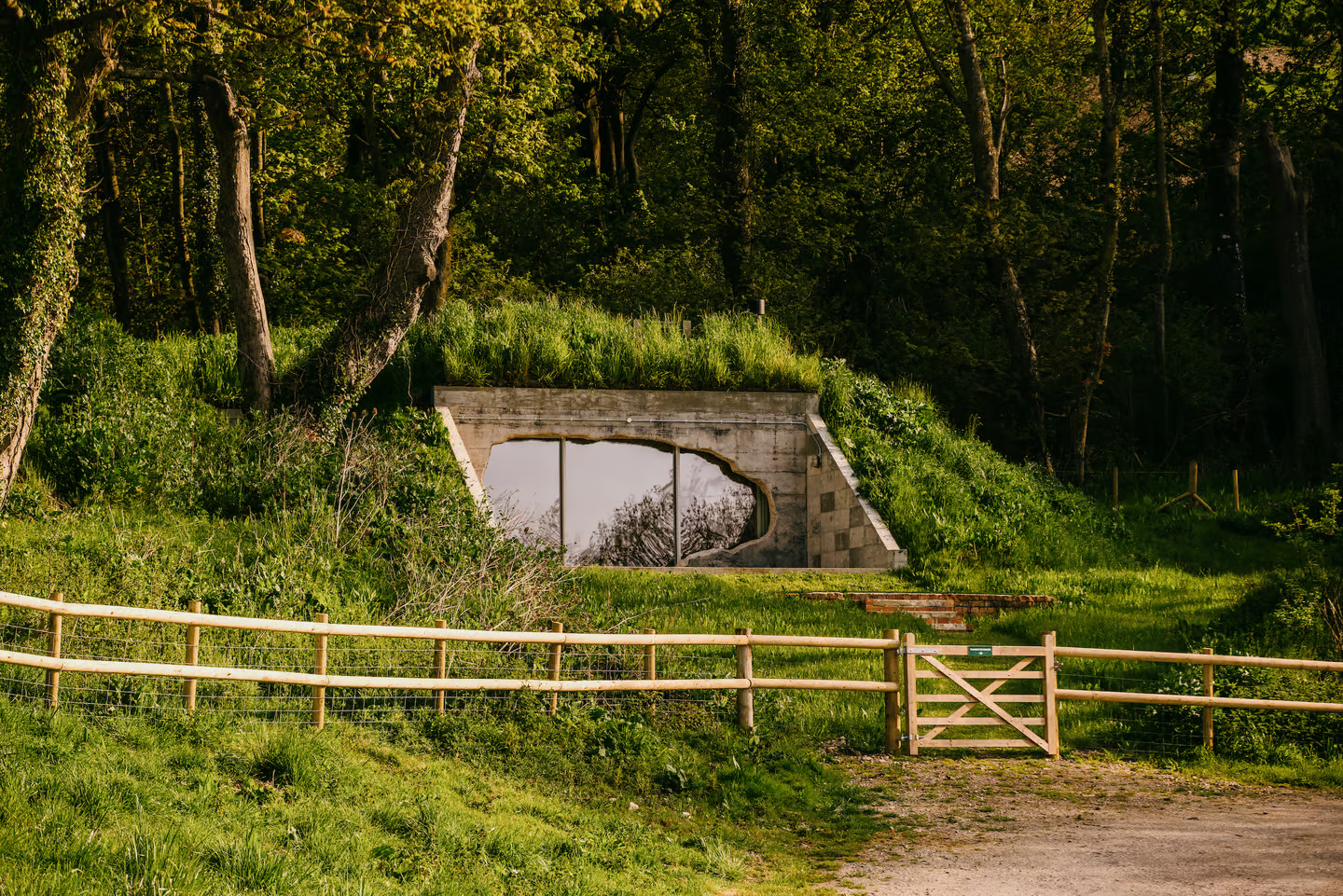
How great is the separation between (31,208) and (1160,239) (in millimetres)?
26030

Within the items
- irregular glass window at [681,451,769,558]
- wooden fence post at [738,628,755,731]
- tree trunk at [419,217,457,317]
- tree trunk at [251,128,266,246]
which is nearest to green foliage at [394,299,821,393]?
irregular glass window at [681,451,769,558]

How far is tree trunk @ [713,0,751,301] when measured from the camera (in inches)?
1265

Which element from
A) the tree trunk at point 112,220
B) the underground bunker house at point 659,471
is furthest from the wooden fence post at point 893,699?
the tree trunk at point 112,220

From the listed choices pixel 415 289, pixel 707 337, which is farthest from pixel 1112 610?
pixel 415 289

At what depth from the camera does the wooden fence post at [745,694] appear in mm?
12570

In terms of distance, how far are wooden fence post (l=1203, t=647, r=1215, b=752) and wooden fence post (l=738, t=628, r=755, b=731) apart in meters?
5.18

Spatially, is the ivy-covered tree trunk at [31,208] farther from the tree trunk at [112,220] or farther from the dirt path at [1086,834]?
the tree trunk at [112,220]

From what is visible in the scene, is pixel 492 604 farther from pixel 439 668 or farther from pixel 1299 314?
pixel 1299 314

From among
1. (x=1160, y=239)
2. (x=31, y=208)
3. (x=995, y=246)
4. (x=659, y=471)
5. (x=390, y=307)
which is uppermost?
(x=1160, y=239)

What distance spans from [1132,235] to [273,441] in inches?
830

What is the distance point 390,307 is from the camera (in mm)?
20953

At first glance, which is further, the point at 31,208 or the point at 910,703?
the point at 31,208

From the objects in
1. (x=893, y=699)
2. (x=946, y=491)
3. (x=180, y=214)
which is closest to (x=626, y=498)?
(x=946, y=491)

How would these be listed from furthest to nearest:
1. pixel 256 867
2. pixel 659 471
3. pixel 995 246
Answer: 1. pixel 995 246
2. pixel 659 471
3. pixel 256 867
